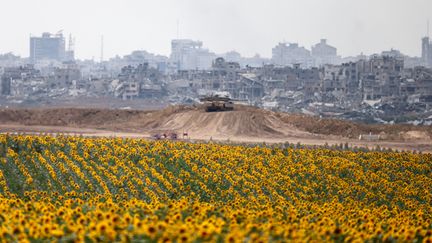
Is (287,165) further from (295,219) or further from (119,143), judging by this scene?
(295,219)

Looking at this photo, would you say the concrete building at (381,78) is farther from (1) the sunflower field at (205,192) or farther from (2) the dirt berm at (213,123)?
(1) the sunflower field at (205,192)

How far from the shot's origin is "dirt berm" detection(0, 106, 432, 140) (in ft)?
174

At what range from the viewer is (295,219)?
13.5 meters

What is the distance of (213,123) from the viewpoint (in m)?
53.9

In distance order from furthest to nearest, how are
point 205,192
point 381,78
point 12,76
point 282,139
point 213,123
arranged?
point 12,76 → point 381,78 → point 213,123 → point 282,139 → point 205,192

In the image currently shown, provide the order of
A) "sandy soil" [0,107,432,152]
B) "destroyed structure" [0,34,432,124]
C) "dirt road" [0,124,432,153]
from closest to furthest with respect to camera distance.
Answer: "dirt road" [0,124,432,153] < "sandy soil" [0,107,432,152] < "destroyed structure" [0,34,432,124]

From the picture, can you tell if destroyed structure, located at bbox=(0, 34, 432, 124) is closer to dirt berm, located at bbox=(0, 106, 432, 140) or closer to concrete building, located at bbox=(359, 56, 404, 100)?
concrete building, located at bbox=(359, 56, 404, 100)

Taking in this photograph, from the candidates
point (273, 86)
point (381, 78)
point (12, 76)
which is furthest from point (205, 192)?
point (12, 76)

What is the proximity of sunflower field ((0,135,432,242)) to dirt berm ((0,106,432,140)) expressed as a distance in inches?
962

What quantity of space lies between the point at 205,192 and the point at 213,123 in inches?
1324

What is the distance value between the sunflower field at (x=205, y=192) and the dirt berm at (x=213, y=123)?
80.2 ft

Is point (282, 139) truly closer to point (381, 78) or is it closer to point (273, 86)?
point (381, 78)

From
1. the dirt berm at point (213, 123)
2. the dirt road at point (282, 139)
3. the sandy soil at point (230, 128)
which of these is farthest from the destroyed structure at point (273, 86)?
the dirt road at point (282, 139)

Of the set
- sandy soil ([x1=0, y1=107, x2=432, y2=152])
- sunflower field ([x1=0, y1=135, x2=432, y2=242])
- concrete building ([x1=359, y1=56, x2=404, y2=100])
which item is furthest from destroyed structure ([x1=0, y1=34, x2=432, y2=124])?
sunflower field ([x1=0, y1=135, x2=432, y2=242])
